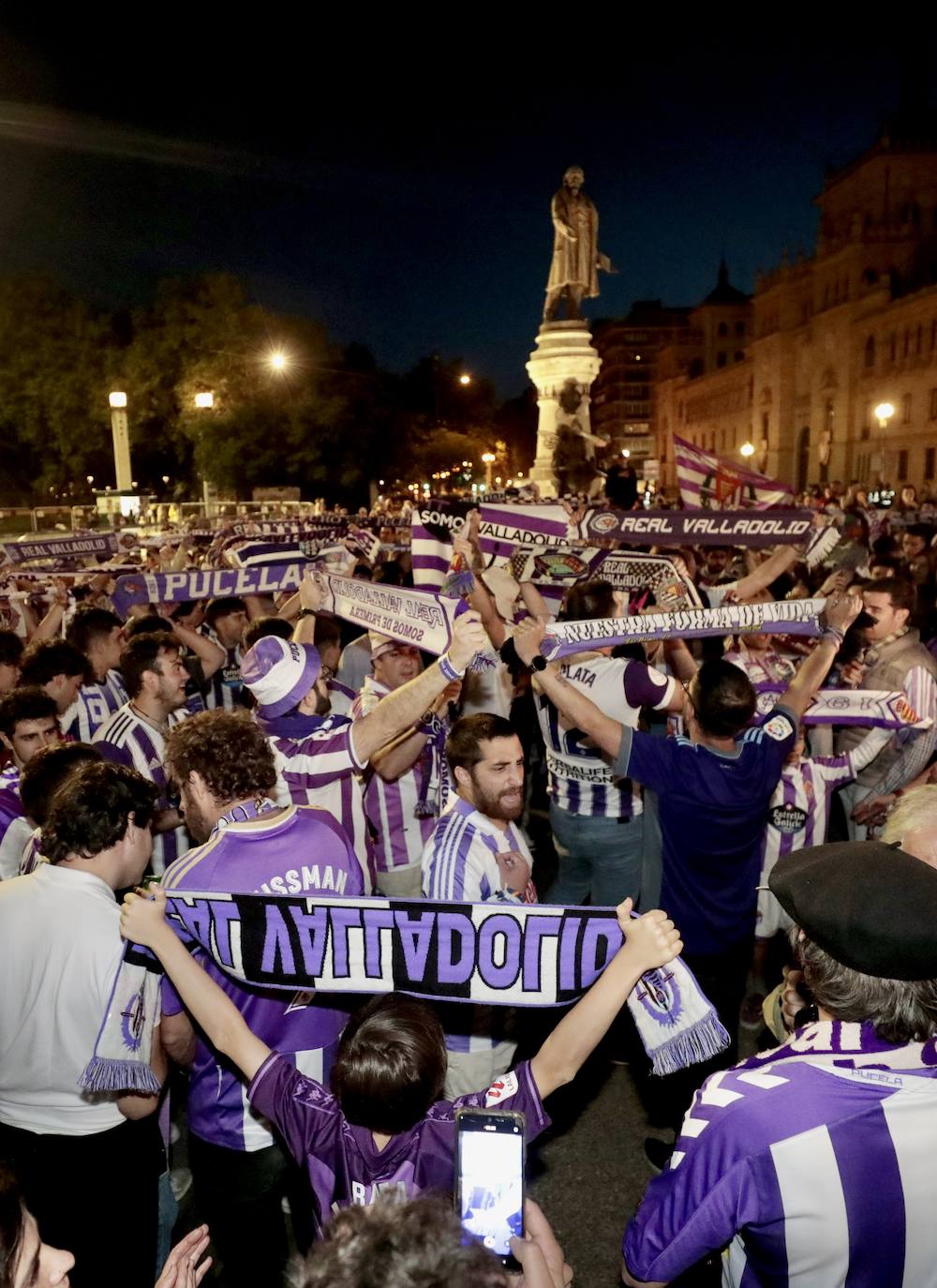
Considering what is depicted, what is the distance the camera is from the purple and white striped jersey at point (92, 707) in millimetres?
5730

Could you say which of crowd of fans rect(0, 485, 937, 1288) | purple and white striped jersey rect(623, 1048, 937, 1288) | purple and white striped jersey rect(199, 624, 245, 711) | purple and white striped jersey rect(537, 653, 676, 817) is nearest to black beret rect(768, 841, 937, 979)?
crowd of fans rect(0, 485, 937, 1288)

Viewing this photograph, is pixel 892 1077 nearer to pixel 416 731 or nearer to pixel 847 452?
pixel 416 731

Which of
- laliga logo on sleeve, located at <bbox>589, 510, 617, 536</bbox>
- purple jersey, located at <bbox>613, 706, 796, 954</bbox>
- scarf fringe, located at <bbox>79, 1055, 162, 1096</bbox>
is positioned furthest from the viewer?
laliga logo on sleeve, located at <bbox>589, 510, 617, 536</bbox>

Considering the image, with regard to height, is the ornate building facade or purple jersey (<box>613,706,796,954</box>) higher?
the ornate building facade

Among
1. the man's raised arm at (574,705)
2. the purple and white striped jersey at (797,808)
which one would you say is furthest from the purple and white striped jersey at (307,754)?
the purple and white striped jersey at (797,808)

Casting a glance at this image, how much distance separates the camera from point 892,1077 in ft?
5.87

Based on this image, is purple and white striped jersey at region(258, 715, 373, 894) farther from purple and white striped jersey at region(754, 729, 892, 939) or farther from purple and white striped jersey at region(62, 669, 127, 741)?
purple and white striped jersey at region(754, 729, 892, 939)

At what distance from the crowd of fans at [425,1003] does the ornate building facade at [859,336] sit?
54221 mm

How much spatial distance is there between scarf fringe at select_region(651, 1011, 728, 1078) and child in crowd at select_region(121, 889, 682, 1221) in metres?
0.18

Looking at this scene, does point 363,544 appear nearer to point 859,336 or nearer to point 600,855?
point 600,855

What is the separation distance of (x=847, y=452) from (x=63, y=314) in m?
50.1

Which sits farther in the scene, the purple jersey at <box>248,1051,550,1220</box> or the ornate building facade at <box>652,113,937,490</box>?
the ornate building facade at <box>652,113,937,490</box>

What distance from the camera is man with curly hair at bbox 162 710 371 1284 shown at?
8.89 feet

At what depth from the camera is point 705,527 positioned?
24.5 ft
